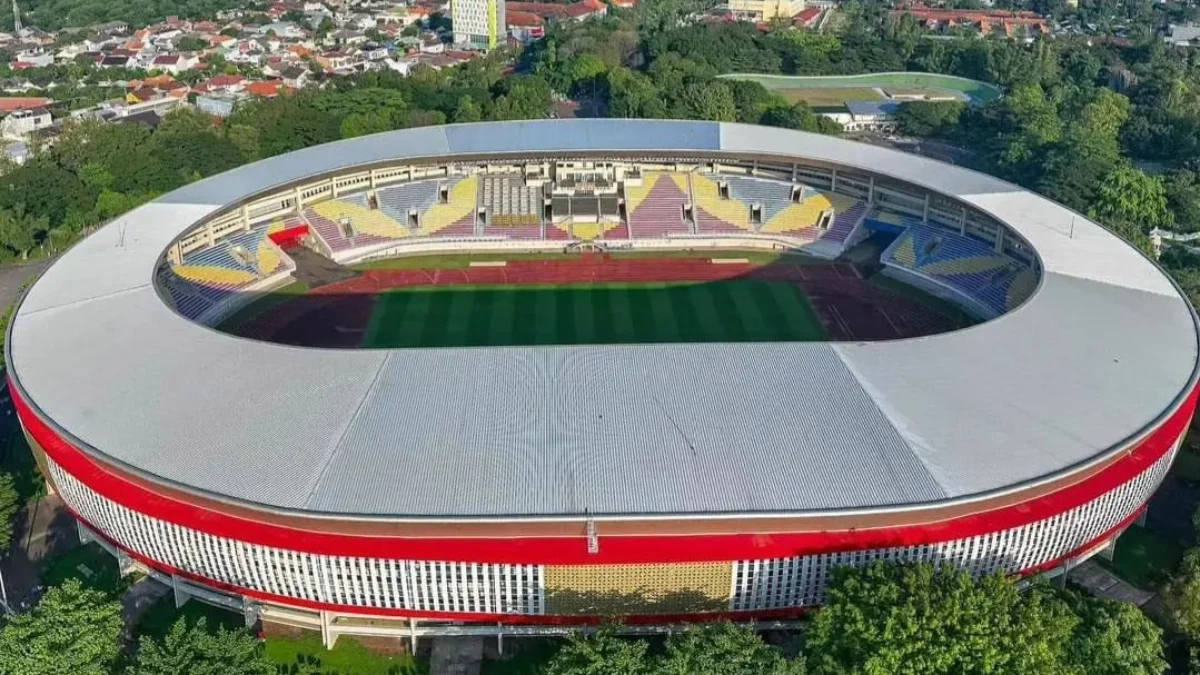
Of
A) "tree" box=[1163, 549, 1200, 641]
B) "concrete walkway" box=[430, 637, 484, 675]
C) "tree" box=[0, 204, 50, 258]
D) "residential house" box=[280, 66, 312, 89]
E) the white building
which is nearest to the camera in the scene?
"tree" box=[1163, 549, 1200, 641]

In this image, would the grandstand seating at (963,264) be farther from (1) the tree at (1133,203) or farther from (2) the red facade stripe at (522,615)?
(2) the red facade stripe at (522,615)

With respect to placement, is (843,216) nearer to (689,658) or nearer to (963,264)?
(963,264)

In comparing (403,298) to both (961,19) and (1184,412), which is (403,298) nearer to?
(1184,412)

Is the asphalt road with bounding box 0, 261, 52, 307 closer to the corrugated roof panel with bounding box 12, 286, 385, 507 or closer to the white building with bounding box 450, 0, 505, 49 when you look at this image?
the corrugated roof panel with bounding box 12, 286, 385, 507

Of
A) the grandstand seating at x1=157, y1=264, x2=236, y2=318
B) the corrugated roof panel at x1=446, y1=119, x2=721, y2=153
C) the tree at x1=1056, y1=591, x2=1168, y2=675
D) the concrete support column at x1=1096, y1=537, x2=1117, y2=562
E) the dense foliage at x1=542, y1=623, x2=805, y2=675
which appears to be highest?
the corrugated roof panel at x1=446, y1=119, x2=721, y2=153

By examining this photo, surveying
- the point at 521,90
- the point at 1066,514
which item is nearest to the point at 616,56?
the point at 521,90

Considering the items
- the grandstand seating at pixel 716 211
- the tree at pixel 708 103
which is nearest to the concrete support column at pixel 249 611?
the grandstand seating at pixel 716 211

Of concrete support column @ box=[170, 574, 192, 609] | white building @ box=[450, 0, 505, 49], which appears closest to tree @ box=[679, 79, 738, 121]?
white building @ box=[450, 0, 505, 49]
